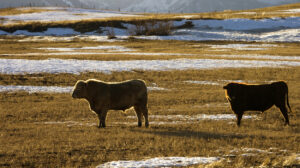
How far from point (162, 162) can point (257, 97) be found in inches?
248

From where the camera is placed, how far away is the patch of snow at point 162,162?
416 inches

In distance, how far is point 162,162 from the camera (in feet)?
35.6

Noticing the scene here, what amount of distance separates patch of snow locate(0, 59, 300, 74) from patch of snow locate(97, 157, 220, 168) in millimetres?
20817

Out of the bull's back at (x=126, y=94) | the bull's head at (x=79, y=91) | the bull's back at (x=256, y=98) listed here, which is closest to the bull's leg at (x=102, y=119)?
the bull's back at (x=126, y=94)

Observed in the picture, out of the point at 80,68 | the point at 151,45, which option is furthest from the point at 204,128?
the point at 151,45

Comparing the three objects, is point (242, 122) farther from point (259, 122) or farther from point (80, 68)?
point (80, 68)

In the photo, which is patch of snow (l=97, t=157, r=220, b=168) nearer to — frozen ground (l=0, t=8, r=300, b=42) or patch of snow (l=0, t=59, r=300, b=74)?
patch of snow (l=0, t=59, r=300, b=74)

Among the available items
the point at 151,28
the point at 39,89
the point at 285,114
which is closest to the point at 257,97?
the point at 285,114

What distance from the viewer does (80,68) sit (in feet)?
107

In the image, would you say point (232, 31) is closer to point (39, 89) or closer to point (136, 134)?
point (39, 89)

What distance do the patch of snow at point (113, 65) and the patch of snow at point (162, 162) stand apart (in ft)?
68.3

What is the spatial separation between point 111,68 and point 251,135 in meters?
20.3

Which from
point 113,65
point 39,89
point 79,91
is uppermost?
point 79,91

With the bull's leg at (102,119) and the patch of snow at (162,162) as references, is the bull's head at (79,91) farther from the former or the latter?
the patch of snow at (162,162)
